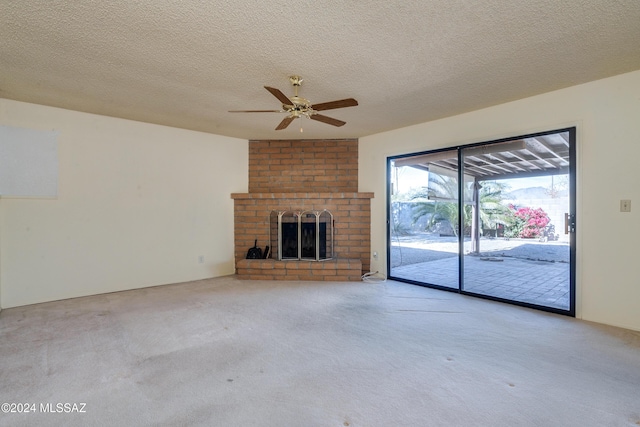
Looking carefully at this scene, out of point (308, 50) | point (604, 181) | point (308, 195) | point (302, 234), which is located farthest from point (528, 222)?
point (308, 50)

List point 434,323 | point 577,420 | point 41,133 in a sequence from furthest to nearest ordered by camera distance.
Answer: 1. point 41,133
2. point 434,323
3. point 577,420

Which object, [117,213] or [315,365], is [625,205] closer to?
[315,365]

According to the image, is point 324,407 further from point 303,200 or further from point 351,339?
point 303,200

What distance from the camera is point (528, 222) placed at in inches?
147

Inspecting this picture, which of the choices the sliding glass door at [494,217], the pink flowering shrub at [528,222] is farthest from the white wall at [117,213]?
the pink flowering shrub at [528,222]

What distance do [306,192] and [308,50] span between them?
2894 mm

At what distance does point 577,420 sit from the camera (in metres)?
1.51

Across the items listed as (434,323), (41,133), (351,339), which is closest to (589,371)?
(434,323)

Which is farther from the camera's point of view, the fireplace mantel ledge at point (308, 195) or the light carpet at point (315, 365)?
the fireplace mantel ledge at point (308, 195)

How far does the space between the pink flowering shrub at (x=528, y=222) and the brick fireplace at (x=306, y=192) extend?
2.05m

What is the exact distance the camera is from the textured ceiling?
6.10 ft

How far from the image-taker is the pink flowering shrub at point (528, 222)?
3.55m

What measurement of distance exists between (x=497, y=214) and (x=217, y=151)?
4.41 meters

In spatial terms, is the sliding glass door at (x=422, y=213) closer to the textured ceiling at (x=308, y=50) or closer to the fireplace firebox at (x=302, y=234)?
the fireplace firebox at (x=302, y=234)
